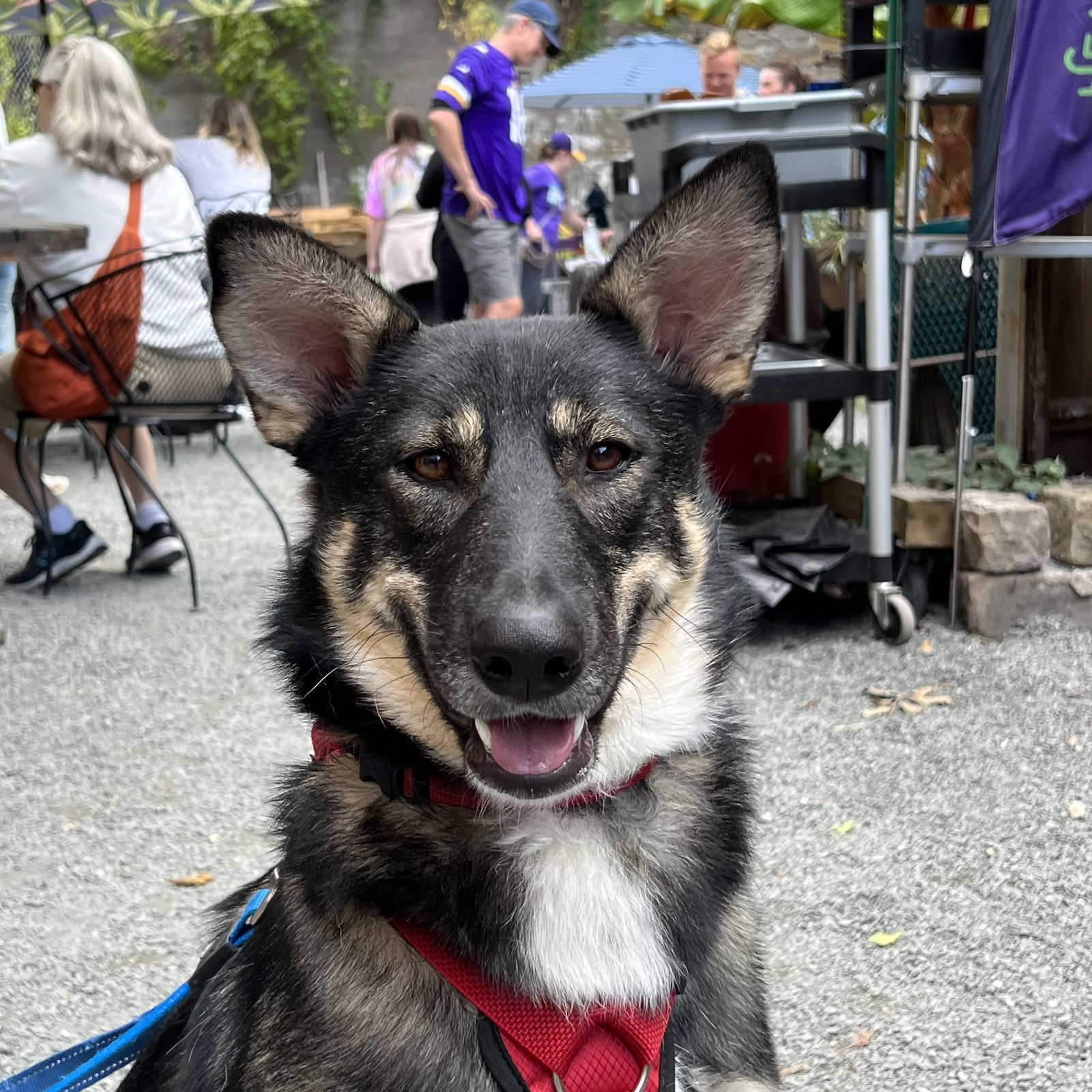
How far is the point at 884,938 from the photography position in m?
2.96

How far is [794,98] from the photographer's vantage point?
15.9 feet

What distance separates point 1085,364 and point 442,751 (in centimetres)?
454

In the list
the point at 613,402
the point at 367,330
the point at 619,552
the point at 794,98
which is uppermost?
the point at 794,98

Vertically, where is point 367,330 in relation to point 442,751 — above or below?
above

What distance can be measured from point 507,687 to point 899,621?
10.7 feet

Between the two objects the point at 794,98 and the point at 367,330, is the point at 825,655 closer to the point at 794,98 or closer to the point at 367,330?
the point at 794,98

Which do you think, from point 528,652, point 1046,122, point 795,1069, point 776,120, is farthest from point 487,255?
point 528,652

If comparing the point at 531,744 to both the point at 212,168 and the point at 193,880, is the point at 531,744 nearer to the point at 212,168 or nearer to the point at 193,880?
the point at 193,880

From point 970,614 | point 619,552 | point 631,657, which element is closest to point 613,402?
point 619,552

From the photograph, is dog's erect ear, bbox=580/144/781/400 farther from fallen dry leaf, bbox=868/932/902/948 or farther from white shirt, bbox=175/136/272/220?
white shirt, bbox=175/136/272/220

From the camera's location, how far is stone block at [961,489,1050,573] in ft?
15.1

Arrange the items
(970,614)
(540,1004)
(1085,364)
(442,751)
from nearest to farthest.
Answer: (540,1004) < (442,751) < (970,614) < (1085,364)

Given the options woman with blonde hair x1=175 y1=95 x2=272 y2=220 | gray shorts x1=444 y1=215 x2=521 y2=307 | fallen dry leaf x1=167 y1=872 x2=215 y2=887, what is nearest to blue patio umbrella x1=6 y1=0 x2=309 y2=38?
woman with blonde hair x1=175 y1=95 x2=272 y2=220

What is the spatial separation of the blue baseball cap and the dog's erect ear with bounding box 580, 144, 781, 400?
5815 millimetres
